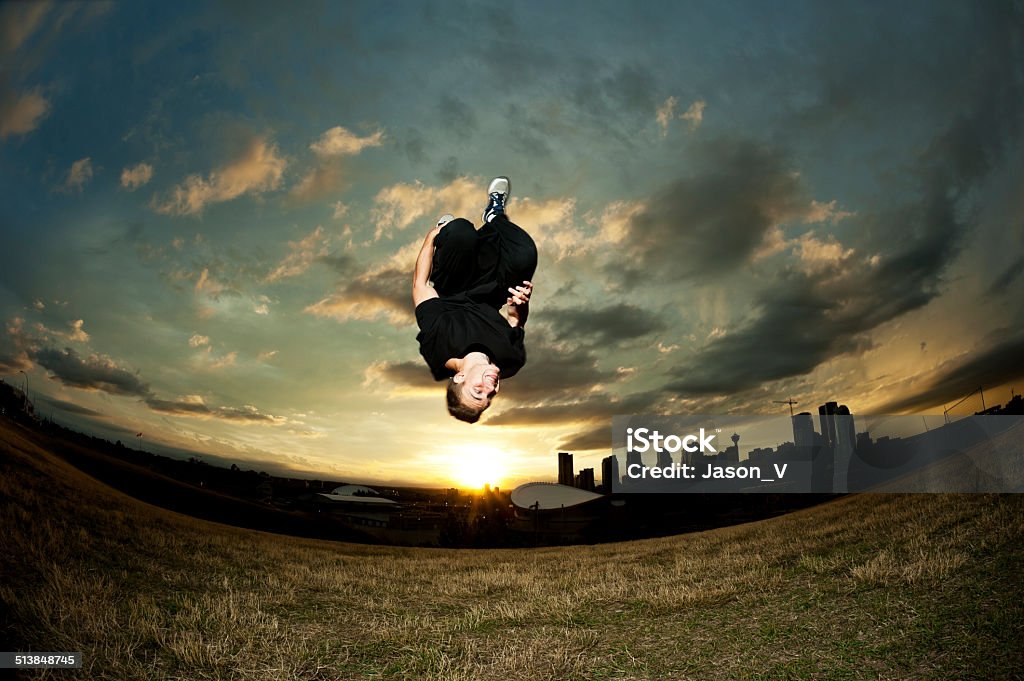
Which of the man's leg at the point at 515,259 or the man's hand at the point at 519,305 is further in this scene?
the man's leg at the point at 515,259

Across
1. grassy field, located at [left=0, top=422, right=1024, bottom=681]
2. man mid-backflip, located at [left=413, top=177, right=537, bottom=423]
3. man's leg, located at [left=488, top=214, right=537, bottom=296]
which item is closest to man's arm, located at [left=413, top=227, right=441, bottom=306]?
man mid-backflip, located at [left=413, top=177, right=537, bottom=423]

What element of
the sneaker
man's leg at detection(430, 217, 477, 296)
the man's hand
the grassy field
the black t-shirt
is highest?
the sneaker

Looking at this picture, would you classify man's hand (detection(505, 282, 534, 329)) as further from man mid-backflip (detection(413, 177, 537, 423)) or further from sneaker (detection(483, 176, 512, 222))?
sneaker (detection(483, 176, 512, 222))

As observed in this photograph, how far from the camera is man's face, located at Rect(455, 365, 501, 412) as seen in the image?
5.94 metres

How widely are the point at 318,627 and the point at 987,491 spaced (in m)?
16.1

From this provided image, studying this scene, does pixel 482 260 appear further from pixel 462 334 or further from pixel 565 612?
pixel 565 612

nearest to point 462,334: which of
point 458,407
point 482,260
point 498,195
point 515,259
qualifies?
point 458,407

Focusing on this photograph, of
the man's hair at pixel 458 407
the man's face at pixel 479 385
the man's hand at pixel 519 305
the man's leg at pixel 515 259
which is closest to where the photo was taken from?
the man's face at pixel 479 385

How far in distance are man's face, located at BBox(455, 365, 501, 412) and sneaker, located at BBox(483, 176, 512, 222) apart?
3.14 m

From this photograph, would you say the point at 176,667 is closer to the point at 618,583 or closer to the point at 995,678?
the point at 618,583

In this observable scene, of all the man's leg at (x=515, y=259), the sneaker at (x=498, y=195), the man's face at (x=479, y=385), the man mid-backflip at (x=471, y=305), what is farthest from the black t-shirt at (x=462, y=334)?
the sneaker at (x=498, y=195)

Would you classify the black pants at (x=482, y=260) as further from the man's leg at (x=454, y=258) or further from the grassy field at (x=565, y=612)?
the grassy field at (x=565, y=612)

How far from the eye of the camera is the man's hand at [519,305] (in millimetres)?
6602

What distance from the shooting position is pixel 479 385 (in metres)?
5.95
